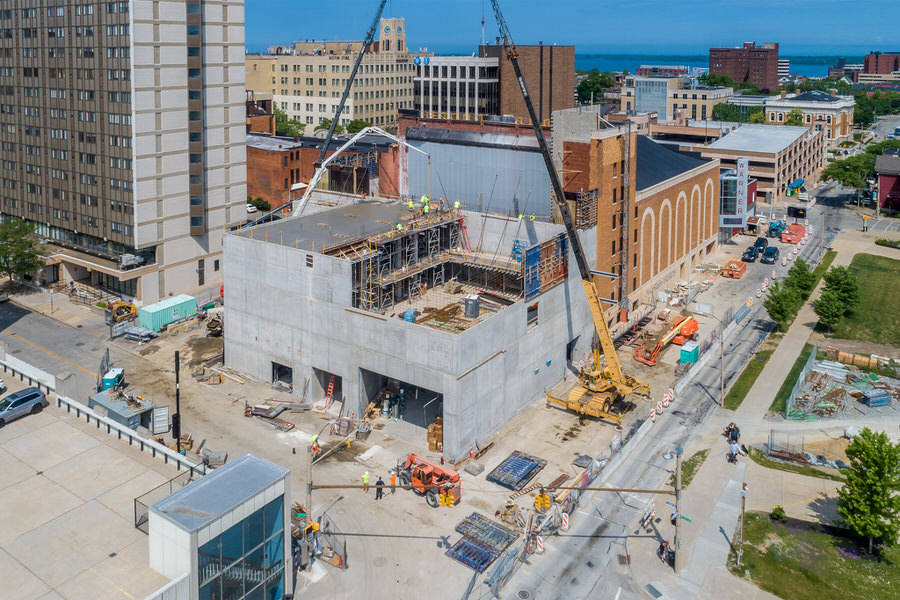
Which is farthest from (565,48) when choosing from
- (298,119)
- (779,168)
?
(298,119)

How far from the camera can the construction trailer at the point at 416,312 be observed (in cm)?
5253

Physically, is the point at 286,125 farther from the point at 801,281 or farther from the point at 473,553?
the point at 473,553

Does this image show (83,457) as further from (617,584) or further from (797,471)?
(797,471)

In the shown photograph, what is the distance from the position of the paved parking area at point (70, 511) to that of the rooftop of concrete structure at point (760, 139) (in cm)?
11852

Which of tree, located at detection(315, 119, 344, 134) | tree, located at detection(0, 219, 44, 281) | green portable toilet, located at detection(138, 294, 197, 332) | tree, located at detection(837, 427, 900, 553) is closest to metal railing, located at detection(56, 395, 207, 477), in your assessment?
green portable toilet, located at detection(138, 294, 197, 332)

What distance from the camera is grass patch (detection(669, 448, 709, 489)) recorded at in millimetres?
48781

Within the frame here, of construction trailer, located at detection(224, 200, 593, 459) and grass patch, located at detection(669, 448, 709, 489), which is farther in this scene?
construction trailer, located at detection(224, 200, 593, 459)

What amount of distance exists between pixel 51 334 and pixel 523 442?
143 feet

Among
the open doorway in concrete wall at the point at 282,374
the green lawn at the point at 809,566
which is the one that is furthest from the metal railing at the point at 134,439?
the green lawn at the point at 809,566

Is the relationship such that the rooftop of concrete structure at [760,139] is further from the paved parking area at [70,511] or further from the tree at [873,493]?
the paved parking area at [70,511]

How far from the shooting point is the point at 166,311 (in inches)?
2854

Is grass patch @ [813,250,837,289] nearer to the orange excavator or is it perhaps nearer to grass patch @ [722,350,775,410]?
the orange excavator

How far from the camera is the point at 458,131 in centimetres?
7625

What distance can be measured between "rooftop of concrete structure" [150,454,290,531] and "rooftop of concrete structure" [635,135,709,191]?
5309cm
